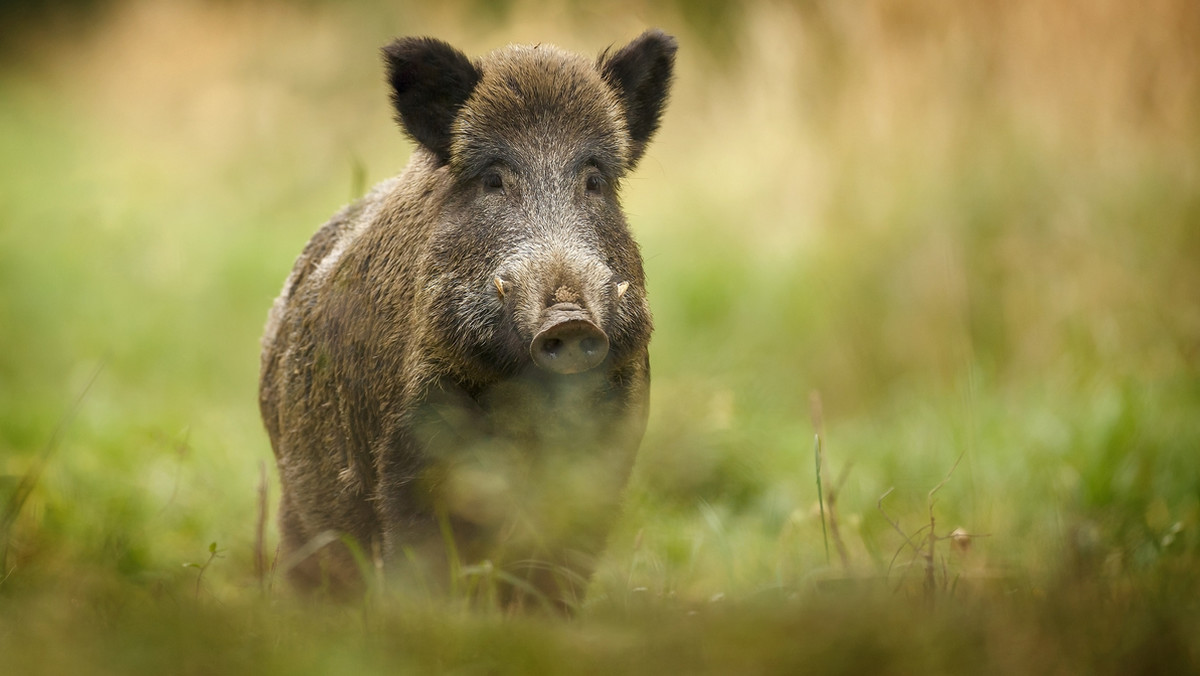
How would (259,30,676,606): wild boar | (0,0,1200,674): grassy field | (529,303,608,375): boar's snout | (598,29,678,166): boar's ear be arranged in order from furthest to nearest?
(598,29,678,166): boar's ear → (259,30,676,606): wild boar → (529,303,608,375): boar's snout → (0,0,1200,674): grassy field

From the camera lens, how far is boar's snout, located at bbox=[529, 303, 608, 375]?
9.31 feet

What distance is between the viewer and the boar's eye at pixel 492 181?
3.54m

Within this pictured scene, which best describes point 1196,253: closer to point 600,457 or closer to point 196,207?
point 600,457

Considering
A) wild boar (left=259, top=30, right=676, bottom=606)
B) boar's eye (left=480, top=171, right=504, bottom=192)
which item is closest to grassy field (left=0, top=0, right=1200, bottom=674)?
wild boar (left=259, top=30, right=676, bottom=606)

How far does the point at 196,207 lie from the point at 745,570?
8.02 meters

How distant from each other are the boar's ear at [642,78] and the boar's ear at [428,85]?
21.0 inches

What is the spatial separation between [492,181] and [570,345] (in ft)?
3.02

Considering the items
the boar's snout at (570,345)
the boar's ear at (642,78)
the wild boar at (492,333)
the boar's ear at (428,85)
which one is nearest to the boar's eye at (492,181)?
the wild boar at (492,333)

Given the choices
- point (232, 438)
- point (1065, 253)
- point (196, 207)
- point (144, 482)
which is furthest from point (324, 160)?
point (1065, 253)

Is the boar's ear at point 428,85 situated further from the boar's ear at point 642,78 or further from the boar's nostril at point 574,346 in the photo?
the boar's nostril at point 574,346

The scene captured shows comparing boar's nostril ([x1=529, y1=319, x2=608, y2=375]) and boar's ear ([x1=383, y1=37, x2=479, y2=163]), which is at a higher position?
boar's ear ([x1=383, y1=37, x2=479, y2=163])

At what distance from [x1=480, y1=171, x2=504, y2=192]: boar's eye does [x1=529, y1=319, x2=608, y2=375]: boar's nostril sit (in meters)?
0.84

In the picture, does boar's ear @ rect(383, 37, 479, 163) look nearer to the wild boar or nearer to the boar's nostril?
the wild boar

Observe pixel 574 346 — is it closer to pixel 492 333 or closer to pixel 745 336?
pixel 492 333
